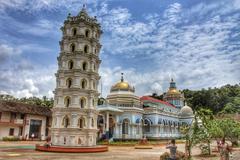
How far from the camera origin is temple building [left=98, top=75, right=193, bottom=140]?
43.9m

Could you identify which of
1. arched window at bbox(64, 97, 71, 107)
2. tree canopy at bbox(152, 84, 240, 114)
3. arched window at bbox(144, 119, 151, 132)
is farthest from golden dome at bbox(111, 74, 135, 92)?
tree canopy at bbox(152, 84, 240, 114)

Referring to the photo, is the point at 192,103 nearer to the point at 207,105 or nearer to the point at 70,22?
the point at 207,105

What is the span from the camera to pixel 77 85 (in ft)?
86.2

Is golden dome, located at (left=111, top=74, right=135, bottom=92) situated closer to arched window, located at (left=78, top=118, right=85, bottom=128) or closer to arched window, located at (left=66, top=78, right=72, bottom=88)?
arched window, located at (left=66, top=78, right=72, bottom=88)

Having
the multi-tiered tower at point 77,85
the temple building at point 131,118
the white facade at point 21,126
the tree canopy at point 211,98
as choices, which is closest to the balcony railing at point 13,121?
the white facade at point 21,126

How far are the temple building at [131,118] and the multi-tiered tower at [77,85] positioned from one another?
15.5 meters

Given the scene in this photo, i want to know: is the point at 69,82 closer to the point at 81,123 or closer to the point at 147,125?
the point at 81,123

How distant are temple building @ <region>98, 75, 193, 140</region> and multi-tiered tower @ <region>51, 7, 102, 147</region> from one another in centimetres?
1547

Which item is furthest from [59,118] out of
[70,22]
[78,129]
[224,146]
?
[224,146]

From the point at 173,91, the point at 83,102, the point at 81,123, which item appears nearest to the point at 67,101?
the point at 83,102

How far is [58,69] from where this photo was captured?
90.6 feet

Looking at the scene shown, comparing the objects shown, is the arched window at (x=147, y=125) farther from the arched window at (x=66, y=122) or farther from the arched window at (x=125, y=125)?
the arched window at (x=66, y=122)

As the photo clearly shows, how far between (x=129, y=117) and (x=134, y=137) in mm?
3934

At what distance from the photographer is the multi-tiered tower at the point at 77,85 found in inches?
1001
